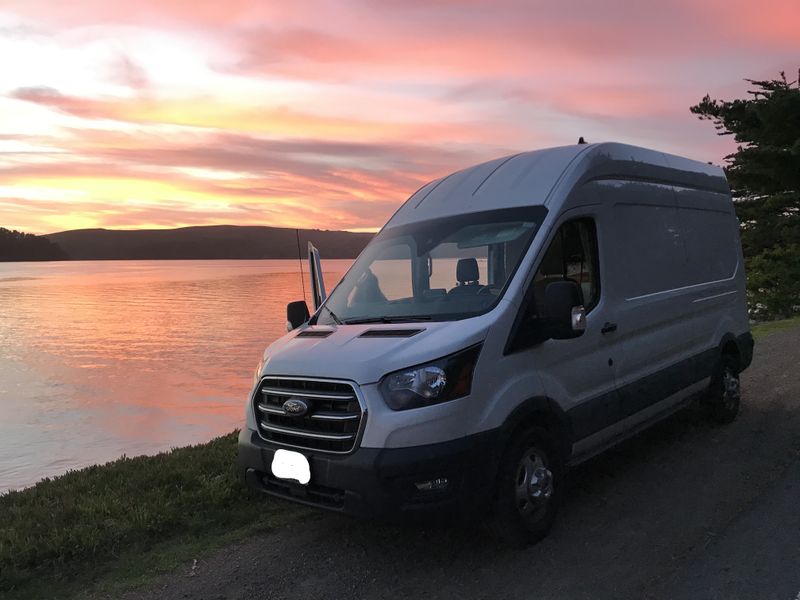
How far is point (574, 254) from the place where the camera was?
4.91 meters

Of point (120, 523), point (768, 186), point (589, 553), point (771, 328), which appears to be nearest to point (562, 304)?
point (589, 553)

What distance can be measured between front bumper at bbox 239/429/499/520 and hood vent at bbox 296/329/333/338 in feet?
2.89

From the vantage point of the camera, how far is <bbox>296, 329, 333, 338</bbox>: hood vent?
14.8ft

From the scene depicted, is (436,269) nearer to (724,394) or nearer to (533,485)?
(533,485)

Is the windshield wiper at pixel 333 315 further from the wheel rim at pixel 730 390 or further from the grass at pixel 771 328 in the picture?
the grass at pixel 771 328

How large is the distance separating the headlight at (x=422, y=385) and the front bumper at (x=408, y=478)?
0.84 ft

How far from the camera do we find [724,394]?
705cm

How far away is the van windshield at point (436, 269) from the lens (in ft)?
14.5

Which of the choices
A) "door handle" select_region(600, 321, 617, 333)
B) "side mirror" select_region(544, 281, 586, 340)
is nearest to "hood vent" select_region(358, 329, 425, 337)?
"side mirror" select_region(544, 281, 586, 340)

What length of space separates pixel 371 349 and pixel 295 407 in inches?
23.4

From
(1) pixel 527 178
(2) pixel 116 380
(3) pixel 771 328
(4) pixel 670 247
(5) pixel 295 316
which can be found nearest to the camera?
(1) pixel 527 178

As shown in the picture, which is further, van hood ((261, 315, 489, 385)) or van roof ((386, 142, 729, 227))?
van roof ((386, 142, 729, 227))

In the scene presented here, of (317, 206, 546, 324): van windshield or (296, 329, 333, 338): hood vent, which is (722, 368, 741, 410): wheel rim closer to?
(317, 206, 546, 324): van windshield

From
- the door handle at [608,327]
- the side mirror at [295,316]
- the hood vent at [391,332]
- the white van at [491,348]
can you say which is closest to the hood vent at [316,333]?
the white van at [491,348]
